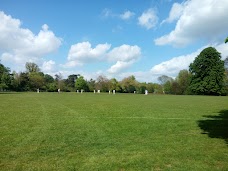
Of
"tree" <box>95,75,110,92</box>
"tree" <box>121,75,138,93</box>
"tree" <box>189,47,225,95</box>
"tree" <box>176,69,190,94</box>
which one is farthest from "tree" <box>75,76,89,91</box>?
"tree" <box>189,47,225,95</box>

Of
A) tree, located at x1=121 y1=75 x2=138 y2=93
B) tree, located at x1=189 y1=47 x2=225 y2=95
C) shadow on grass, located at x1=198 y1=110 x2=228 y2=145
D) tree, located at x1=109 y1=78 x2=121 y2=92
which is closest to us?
shadow on grass, located at x1=198 y1=110 x2=228 y2=145

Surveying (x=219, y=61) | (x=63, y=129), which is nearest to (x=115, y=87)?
(x=219, y=61)

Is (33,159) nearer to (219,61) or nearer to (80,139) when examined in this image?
(80,139)

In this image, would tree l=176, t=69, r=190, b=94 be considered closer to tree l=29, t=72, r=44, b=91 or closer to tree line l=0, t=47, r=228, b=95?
tree line l=0, t=47, r=228, b=95

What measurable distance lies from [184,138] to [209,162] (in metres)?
2.72

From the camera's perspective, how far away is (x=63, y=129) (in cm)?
1055

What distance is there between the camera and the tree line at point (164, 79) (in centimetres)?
6366

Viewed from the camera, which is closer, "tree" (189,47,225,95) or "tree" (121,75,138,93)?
"tree" (189,47,225,95)

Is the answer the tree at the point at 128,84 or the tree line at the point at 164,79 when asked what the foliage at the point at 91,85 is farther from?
the tree at the point at 128,84

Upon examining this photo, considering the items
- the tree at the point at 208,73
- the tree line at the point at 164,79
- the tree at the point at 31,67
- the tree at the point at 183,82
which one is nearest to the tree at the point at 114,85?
the tree line at the point at 164,79

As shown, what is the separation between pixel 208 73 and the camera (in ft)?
211

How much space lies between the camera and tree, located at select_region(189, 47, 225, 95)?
62.9m

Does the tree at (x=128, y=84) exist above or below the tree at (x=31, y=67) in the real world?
below

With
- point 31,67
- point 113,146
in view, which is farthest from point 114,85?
point 113,146
